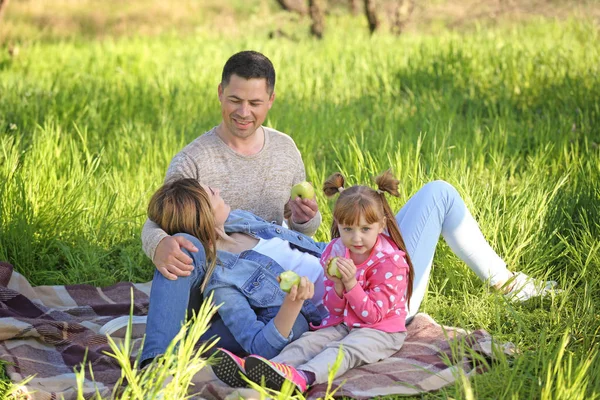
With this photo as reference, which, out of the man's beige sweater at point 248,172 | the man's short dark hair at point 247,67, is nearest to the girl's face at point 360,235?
the man's beige sweater at point 248,172

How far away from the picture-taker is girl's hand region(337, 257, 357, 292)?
2.95m

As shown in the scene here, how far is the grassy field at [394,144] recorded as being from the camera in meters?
3.71

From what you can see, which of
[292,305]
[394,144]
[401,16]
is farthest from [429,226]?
[401,16]

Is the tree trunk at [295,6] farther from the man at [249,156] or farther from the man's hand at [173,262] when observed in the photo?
the man's hand at [173,262]

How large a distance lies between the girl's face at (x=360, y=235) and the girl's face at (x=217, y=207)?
19.4 inches

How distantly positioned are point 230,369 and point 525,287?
1.52 metres

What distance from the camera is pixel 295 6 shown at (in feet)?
37.6

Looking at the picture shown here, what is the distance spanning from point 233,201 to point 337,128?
94.2 inches

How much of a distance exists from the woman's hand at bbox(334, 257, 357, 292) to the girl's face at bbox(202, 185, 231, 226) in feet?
1.89

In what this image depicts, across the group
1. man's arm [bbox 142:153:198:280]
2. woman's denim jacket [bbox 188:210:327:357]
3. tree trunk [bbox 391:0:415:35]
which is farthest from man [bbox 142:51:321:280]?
tree trunk [bbox 391:0:415:35]

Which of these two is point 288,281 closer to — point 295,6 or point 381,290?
point 381,290

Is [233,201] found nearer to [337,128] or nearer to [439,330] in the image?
[439,330]

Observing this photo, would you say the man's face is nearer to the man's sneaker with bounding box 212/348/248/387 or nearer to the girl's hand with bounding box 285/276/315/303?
the girl's hand with bounding box 285/276/315/303

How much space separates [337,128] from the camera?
235 inches
